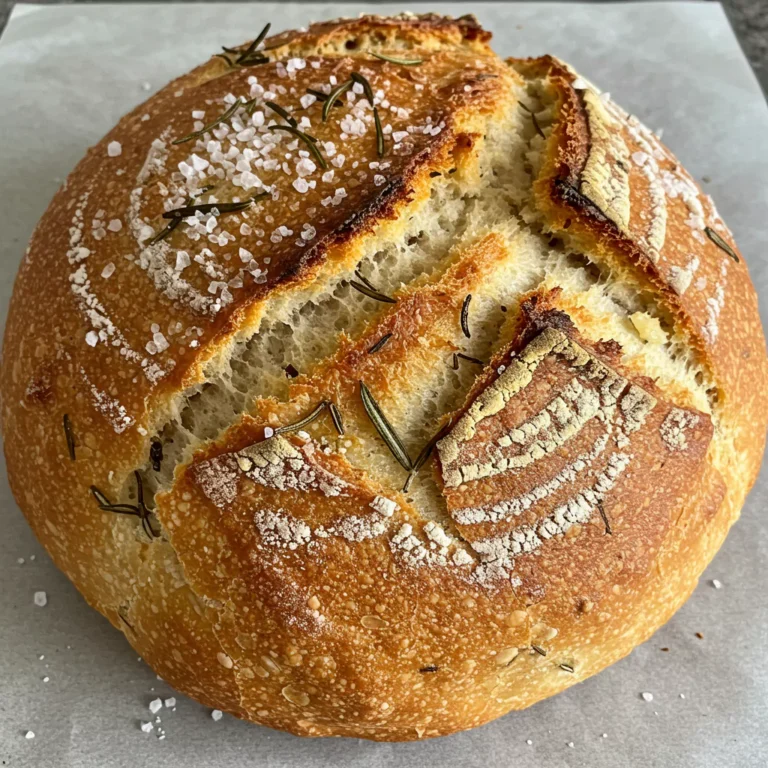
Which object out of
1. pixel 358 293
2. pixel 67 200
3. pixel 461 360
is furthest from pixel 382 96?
pixel 67 200

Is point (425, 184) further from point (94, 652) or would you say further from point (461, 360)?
point (94, 652)

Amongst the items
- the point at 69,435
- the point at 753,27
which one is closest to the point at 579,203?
the point at 69,435

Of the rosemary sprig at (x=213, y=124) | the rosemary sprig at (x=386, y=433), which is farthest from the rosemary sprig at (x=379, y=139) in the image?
the rosemary sprig at (x=386, y=433)

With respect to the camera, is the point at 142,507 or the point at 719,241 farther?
the point at 719,241

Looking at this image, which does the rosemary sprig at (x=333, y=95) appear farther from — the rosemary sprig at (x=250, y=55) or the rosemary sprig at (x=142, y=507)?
the rosemary sprig at (x=142, y=507)

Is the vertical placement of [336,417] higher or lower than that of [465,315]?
lower

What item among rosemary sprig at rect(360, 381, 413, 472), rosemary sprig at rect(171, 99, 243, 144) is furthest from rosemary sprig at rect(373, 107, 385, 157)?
rosemary sprig at rect(360, 381, 413, 472)

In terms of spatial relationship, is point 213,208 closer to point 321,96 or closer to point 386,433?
point 321,96
